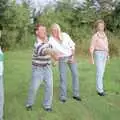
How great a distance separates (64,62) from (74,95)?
902mm

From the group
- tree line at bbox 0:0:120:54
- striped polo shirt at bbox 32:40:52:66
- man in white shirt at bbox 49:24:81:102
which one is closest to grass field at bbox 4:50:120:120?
man in white shirt at bbox 49:24:81:102

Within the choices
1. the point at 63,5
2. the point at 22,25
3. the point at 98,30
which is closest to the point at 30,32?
the point at 22,25

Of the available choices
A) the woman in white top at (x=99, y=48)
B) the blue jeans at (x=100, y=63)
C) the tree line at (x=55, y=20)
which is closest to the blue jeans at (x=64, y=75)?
the woman in white top at (x=99, y=48)

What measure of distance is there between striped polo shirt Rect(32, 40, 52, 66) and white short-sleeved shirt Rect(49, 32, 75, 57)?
564 millimetres

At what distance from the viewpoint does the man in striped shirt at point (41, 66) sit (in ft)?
30.9

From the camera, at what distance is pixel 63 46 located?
10172 millimetres

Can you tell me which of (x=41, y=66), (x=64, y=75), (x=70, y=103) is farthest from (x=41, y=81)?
(x=70, y=103)

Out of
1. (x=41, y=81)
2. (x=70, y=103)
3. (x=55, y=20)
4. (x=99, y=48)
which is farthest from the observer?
(x=55, y=20)

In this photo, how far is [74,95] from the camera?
35.5 ft

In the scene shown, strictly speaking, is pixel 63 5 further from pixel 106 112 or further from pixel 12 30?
pixel 106 112

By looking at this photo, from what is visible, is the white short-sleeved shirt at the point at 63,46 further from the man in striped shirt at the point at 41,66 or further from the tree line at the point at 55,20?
the tree line at the point at 55,20

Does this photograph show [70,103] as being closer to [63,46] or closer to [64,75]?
[64,75]

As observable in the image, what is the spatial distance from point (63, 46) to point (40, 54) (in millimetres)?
905

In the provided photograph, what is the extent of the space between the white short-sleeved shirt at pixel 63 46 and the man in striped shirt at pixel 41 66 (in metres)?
0.56
